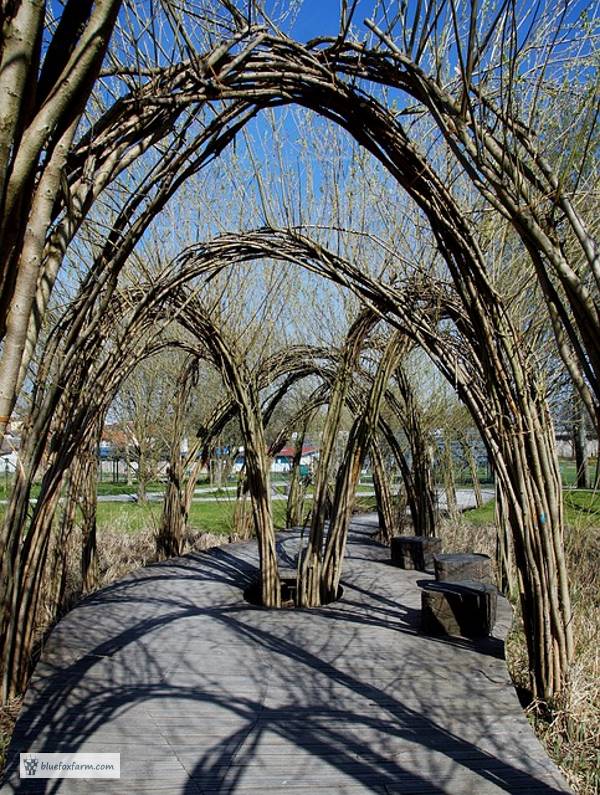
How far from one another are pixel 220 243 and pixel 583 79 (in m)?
2.33

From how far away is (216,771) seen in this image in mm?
2084

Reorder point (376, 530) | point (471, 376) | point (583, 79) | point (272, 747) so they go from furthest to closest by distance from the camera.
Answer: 1. point (376, 530)
2. point (583, 79)
3. point (471, 376)
4. point (272, 747)

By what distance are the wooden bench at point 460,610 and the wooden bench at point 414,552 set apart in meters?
1.89

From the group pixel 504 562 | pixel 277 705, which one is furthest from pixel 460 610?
pixel 504 562

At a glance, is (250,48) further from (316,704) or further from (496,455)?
(316,704)

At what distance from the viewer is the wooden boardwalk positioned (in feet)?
6.77

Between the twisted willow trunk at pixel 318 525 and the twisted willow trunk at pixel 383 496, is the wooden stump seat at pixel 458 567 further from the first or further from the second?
the twisted willow trunk at pixel 383 496

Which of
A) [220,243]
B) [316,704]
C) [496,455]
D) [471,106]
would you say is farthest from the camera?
[220,243]

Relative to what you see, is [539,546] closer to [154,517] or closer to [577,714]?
[577,714]

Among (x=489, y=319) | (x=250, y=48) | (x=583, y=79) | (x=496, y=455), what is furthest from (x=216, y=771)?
(x=583, y=79)

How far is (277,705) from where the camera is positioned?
8.53 ft

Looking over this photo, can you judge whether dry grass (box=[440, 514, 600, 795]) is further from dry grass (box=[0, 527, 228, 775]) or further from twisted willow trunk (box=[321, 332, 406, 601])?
dry grass (box=[0, 527, 228, 775])

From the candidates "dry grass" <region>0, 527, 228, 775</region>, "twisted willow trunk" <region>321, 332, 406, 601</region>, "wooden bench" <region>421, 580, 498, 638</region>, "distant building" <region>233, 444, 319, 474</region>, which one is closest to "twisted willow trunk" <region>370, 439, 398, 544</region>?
"distant building" <region>233, 444, 319, 474</region>

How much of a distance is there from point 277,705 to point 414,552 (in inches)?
119
